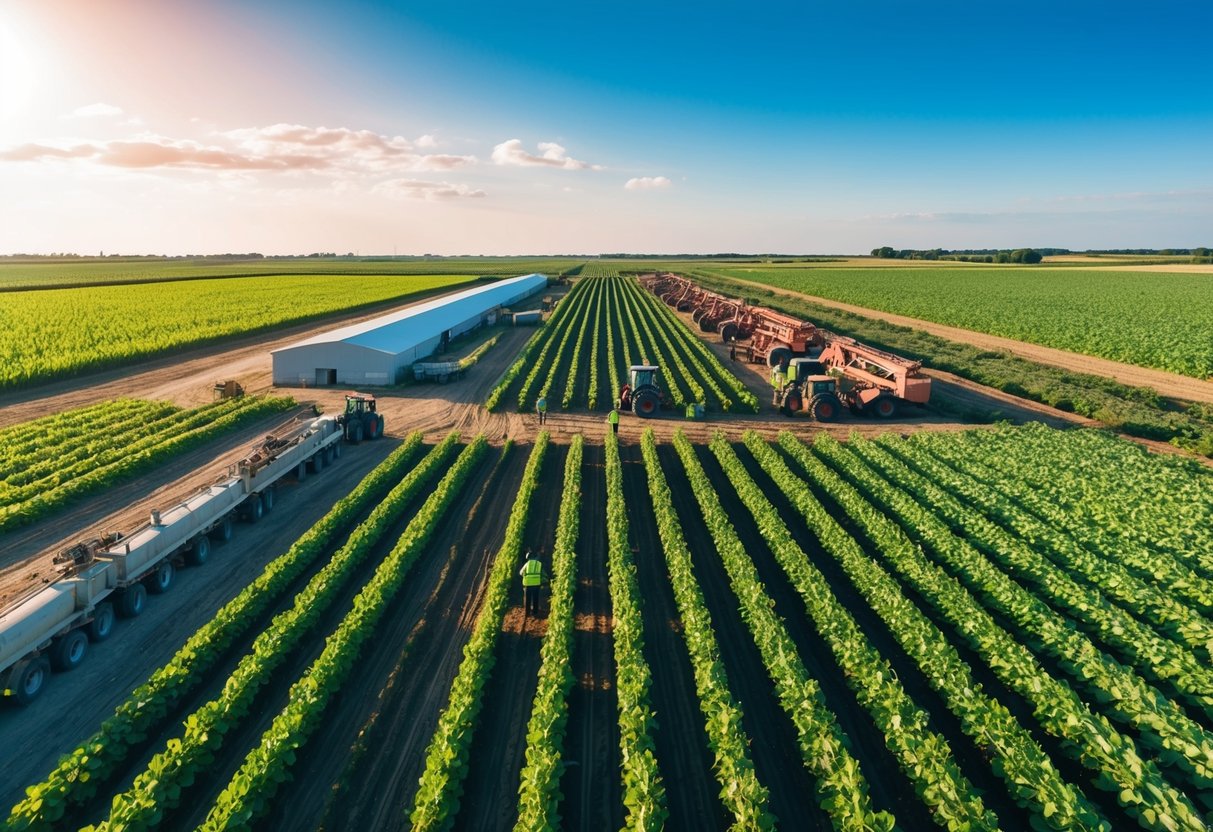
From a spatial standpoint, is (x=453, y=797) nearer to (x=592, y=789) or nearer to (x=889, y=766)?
(x=592, y=789)

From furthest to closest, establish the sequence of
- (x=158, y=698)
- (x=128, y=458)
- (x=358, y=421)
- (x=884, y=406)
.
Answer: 1. (x=884, y=406)
2. (x=358, y=421)
3. (x=128, y=458)
4. (x=158, y=698)

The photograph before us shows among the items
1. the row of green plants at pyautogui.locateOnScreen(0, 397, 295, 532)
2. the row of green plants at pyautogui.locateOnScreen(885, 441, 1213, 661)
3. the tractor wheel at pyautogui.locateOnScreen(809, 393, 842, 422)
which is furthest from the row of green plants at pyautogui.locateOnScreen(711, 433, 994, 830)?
the row of green plants at pyautogui.locateOnScreen(0, 397, 295, 532)

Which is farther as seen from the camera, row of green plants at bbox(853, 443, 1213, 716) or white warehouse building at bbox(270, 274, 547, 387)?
white warehouse building at bbox(270, 274, 547, 387)

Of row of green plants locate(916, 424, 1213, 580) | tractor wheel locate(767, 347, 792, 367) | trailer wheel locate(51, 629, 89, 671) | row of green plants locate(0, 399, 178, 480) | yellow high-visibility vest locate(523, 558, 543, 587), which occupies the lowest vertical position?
trailer wheel locate(51, 629, 89, 671)

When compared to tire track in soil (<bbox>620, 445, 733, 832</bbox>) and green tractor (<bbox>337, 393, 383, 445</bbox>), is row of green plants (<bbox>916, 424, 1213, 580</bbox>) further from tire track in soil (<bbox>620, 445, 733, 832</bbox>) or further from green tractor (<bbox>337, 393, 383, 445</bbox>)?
green tractor (<bbox>337, 393, 383, 445</bbox>)

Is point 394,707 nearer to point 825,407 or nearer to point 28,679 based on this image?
point 28,679

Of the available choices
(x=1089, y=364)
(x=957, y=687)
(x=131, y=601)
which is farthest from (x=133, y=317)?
(x=1089, y=364)
